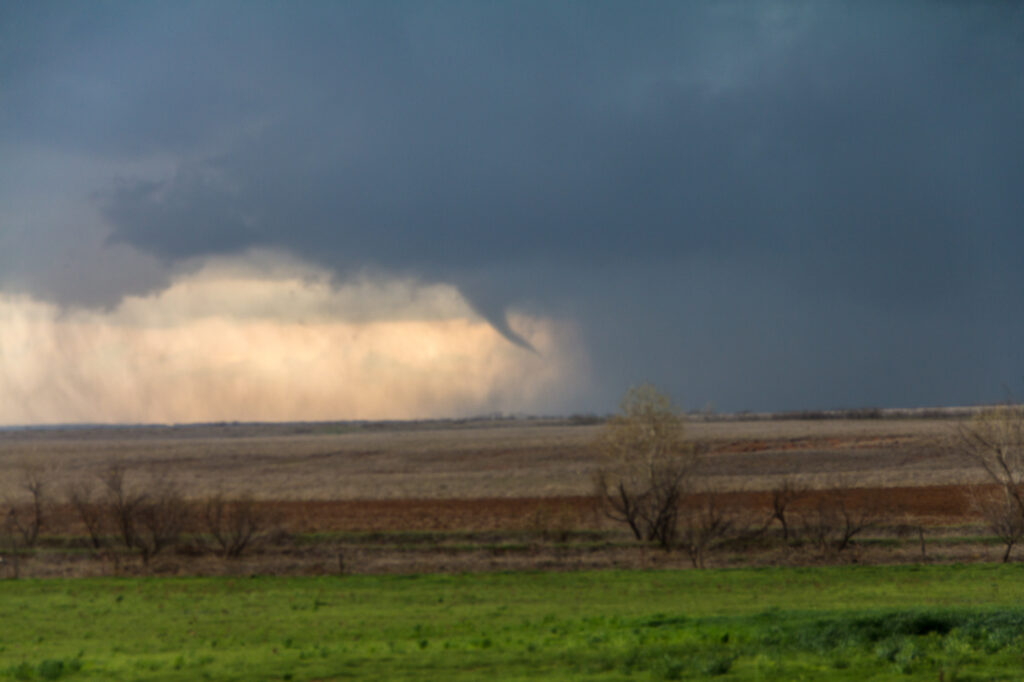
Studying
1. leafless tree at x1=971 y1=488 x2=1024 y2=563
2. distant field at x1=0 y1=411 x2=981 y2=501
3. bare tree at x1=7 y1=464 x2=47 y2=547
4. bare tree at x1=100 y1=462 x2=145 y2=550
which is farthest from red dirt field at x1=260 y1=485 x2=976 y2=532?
bare tree at x1=7 y1=464 x2=47 y2=547

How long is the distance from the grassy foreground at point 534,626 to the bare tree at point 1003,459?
725 centimetres

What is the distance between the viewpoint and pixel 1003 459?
136ft

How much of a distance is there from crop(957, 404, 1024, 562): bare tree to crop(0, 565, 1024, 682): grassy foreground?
7.25 meters

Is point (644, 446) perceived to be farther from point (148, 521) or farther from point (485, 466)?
point (485, 466)

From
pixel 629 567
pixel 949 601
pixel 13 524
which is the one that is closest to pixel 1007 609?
pixel 949 601

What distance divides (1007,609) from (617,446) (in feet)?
117

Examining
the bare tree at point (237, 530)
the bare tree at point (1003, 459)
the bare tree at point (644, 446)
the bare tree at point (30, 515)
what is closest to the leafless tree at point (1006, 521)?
the bare tree at point (1003, 459)

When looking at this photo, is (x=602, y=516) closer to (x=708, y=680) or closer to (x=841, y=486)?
(x=841, y=486)

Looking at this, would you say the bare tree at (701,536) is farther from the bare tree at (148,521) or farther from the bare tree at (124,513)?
Answer: the bare tree at (124,513)

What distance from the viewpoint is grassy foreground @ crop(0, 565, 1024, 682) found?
15.9 m

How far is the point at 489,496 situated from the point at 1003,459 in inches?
1483

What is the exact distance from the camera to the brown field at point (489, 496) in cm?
4031

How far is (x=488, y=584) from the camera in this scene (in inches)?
1251

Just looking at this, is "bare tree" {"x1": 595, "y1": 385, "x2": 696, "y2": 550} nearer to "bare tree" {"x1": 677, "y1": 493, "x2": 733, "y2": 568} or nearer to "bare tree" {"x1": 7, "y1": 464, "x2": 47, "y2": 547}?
"bare tree" {"x1": 677, "y1": 493, "x2": 733, "y2": 568}
